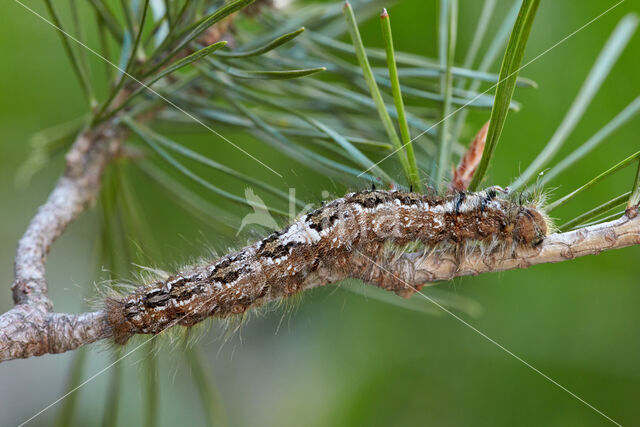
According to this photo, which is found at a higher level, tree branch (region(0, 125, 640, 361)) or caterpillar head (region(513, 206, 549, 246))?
caterpillar head (region(513, 206, 549, 246))

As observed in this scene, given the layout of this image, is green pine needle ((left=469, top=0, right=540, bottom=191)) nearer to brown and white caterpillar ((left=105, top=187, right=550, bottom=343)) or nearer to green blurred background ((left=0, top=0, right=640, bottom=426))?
brown and white caterpillar ((left=105, top=187, right=550, bottom=343))

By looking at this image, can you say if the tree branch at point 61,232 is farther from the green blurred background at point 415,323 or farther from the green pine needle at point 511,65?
the green blurred background at point 415,323

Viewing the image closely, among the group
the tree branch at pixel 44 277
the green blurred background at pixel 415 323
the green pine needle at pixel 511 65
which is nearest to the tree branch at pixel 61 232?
the tree branch at pixel 44 277

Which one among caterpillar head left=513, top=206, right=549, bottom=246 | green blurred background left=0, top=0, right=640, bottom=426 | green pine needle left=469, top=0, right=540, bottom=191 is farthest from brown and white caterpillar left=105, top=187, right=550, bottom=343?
green blurred background left=0, top=0, right=640, bottom=426

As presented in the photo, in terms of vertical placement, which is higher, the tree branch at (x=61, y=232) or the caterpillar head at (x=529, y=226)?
the caterpillar head at (x=529, y=226)

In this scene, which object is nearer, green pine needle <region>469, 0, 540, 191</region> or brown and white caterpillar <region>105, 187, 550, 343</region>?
green pine needle <region>469, 0, 540, 191</region>

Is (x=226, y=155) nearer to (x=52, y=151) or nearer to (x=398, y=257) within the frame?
(x=52, y=151)

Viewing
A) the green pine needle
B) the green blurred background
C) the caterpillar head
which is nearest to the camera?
the green pine needle

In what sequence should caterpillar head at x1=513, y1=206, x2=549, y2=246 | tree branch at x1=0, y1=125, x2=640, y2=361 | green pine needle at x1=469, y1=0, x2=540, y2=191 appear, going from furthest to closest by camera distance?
caterpillar head at x1=513, y1=206, x2=549, y2=246 < tree branch at x1=0, y1=125, x2=640, y2=361 < green pine needle at x1=469, y1=0, x2=540, y2=191
